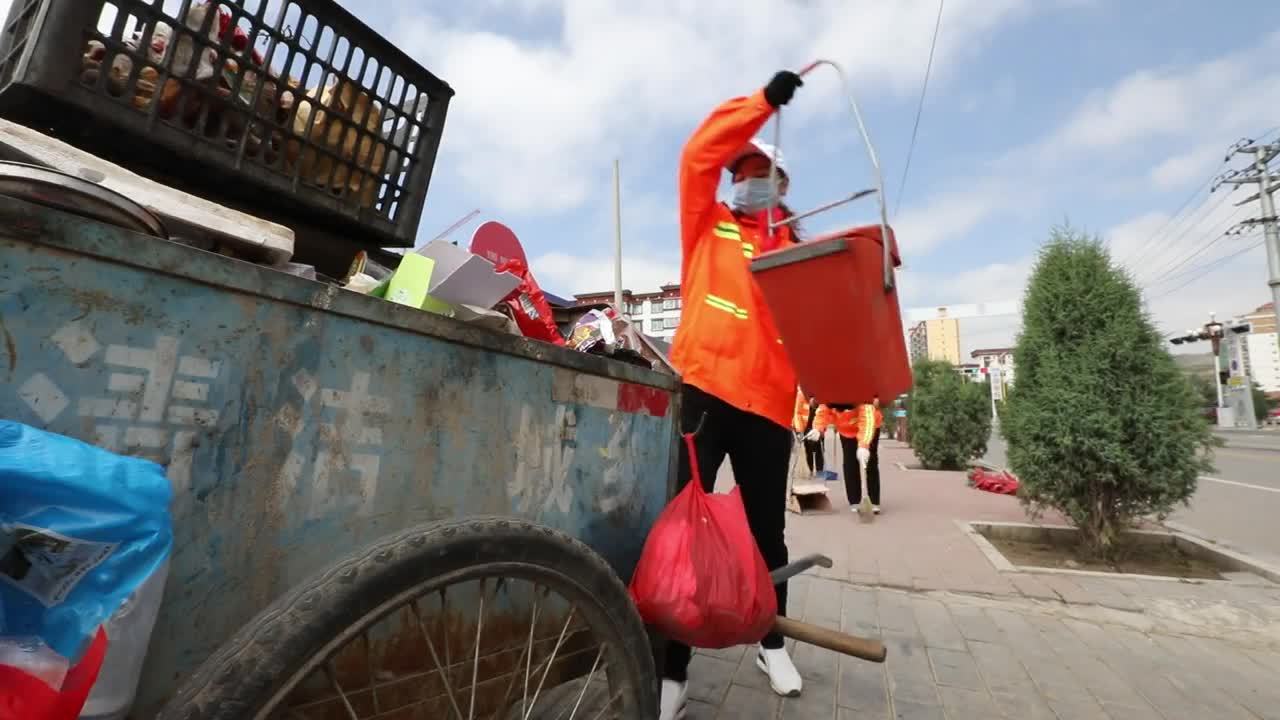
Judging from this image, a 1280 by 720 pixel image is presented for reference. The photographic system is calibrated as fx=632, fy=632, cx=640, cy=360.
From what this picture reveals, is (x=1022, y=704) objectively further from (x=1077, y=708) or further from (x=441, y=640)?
(x=441, y=640)

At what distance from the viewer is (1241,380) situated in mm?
43438

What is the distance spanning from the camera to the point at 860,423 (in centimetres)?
660

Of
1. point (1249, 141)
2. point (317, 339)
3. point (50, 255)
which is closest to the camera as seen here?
point (50, 255)

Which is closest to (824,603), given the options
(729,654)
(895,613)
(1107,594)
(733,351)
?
(895,613)

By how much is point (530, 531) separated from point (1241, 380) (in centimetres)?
5935

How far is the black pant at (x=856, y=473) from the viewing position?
264 inches

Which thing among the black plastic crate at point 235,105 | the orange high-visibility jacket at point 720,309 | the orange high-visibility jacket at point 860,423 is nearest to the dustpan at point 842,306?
the orange high-visibility jacket at point 720,309

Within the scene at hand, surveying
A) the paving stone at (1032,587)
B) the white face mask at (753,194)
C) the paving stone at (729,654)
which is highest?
the white face mask at (753,194)

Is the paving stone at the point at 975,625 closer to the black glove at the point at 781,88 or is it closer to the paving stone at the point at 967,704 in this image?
the paving stone at the point at 967,704

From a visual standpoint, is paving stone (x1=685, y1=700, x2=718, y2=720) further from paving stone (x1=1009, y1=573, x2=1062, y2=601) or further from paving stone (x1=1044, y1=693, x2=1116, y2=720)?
paving stone (x1=1009, y1=573, x2=1062, y2=601)

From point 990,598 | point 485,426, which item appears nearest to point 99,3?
point 485,426

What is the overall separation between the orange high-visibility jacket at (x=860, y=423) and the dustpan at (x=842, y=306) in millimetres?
4873

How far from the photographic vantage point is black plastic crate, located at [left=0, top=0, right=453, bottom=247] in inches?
48.6

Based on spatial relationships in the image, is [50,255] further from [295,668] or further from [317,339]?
[295,668]
